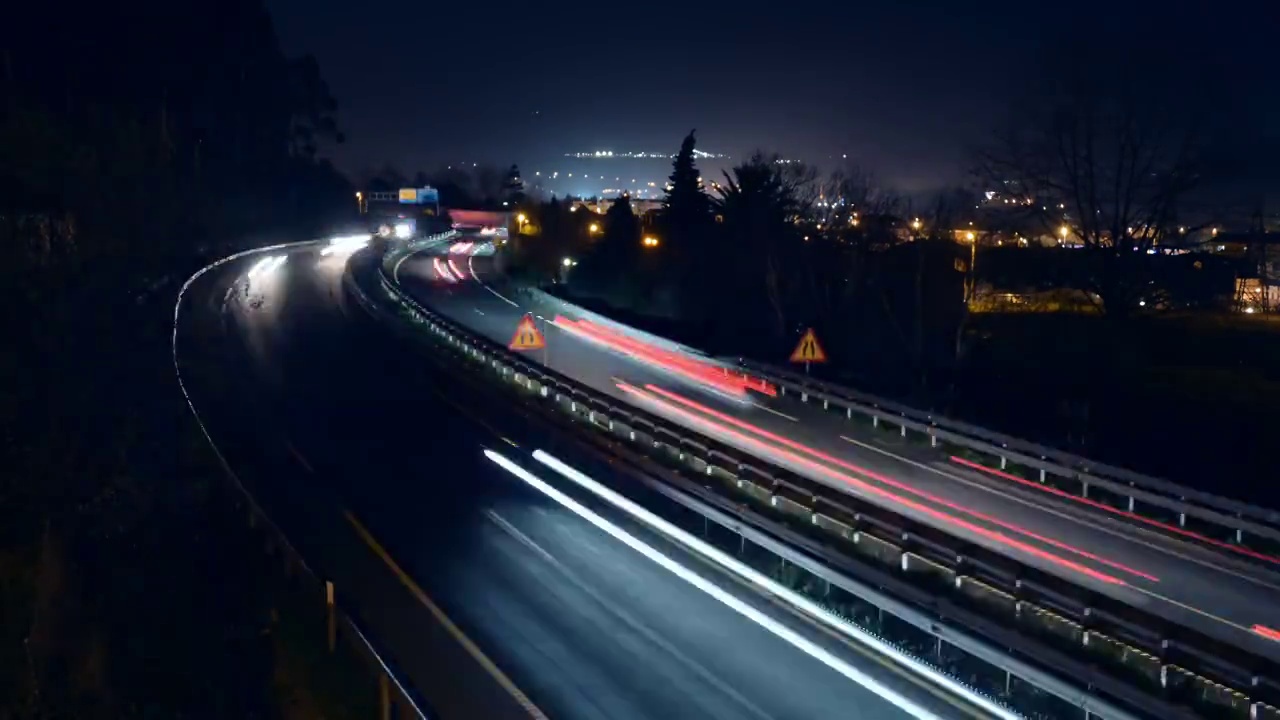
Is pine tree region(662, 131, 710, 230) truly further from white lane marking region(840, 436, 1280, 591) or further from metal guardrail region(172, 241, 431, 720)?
metal guardrail region(172, 241, 431, 720)

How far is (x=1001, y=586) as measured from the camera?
38.8 ft

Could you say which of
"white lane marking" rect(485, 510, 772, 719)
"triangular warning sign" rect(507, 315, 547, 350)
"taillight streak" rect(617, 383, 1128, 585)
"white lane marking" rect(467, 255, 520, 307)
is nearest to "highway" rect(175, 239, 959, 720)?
"white lane marking" rect(485, 510, 772, 719)

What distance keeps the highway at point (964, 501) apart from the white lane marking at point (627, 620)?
6.01 m

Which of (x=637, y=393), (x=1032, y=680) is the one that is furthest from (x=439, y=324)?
(x=1032, y=680)

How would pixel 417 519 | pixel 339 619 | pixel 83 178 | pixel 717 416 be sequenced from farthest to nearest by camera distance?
pixel 83 178
pixel 717 416
pixel 417 519
pixel 339 619

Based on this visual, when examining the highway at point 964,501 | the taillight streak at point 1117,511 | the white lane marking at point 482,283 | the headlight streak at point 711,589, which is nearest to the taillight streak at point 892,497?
the highway at point 964,501

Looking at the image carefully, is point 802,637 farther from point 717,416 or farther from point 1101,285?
point 1101,285

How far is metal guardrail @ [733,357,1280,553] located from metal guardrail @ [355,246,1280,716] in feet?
18.8

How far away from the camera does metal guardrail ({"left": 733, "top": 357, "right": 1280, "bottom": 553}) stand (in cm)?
1612

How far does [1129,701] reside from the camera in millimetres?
9258

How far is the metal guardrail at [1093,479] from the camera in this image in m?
16.1

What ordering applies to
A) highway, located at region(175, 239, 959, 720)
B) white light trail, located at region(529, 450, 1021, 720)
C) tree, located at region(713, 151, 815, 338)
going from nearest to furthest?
1. white light trail, located at region(529, 450, 1021, 720)
2. highway, located at region(175, 239, 959, 720)
3. tree, located at region(713, 151, 815, 338)

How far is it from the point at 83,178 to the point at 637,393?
1533cm

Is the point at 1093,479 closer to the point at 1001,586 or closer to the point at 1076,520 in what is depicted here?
the point at 1076,520
